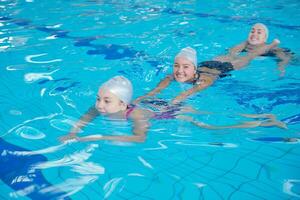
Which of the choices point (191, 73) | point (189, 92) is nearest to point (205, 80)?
Result: point (191, 73)

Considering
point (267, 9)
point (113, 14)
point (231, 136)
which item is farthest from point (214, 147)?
point (267, 9)

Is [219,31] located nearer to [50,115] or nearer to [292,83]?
[292,83]

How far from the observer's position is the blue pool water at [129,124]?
3119 millimetres

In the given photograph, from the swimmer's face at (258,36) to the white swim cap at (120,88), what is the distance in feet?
10.8

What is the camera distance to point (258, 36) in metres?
6.58

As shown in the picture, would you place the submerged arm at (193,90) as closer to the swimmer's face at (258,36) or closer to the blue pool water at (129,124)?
the blue pool water at (129,124)

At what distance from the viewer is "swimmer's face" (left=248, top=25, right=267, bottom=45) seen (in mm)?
6582

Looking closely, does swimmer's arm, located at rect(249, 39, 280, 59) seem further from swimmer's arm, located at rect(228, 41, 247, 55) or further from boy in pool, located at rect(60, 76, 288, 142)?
boy in pool, located at rect(60, 76, 288, 142)

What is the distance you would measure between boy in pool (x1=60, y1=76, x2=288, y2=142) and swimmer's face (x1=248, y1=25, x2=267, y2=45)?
2705 millimetres

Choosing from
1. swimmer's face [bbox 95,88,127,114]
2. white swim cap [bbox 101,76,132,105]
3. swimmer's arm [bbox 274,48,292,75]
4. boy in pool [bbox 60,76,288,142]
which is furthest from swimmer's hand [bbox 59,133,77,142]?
swimmer's arm [bbox 274,48,292,75]

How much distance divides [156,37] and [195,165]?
4.57m

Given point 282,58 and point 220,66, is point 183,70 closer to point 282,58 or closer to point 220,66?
point 220,66

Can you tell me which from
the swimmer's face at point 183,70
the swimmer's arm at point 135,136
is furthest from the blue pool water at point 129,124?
the swimmer's face at point 183,70

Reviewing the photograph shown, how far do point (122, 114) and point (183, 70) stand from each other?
1259mm
